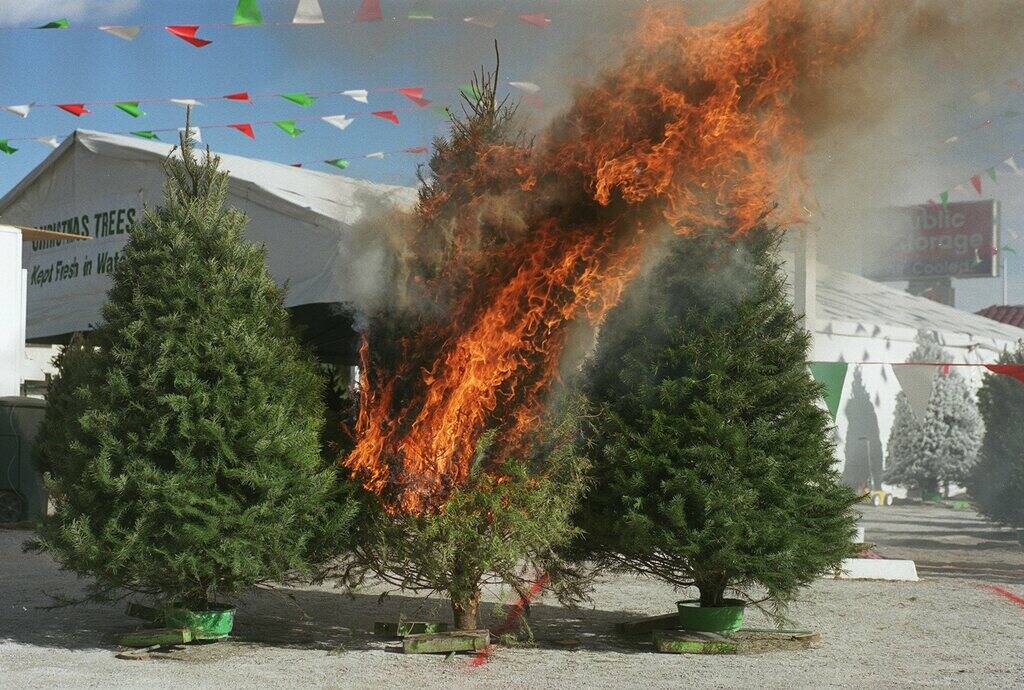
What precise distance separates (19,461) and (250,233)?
25.4ft

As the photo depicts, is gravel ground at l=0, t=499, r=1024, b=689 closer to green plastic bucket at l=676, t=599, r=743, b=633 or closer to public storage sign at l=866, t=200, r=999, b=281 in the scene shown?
green plastic bucket at l=676, t=599, r=743, b=633

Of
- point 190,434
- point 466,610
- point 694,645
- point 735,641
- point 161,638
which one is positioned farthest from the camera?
point 735,641

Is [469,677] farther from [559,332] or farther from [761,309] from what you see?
[761,309]

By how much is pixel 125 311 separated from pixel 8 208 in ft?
41.0

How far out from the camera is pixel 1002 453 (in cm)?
2311

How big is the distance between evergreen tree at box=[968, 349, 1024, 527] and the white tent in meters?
14.3

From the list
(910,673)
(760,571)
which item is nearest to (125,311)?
(760,571)

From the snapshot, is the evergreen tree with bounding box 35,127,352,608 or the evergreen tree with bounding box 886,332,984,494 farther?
the evergreen tree with bounding box 886,332,984,494

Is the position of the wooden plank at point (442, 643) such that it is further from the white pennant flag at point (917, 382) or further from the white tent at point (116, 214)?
the white pennant flag at point (917, 382)

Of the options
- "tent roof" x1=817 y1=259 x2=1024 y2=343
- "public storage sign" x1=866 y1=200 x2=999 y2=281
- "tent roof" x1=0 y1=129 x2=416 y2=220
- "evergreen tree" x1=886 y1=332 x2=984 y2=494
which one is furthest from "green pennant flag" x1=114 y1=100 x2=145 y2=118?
"public storage sign" x1=866 y1=200 x2=999 y2=281

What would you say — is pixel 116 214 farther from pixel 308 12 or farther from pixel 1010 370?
pixel 1010 370

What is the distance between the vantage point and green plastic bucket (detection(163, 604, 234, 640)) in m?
8.76

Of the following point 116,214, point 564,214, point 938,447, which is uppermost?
point 116,214

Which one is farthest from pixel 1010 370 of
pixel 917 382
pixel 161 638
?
pixel 161 638
